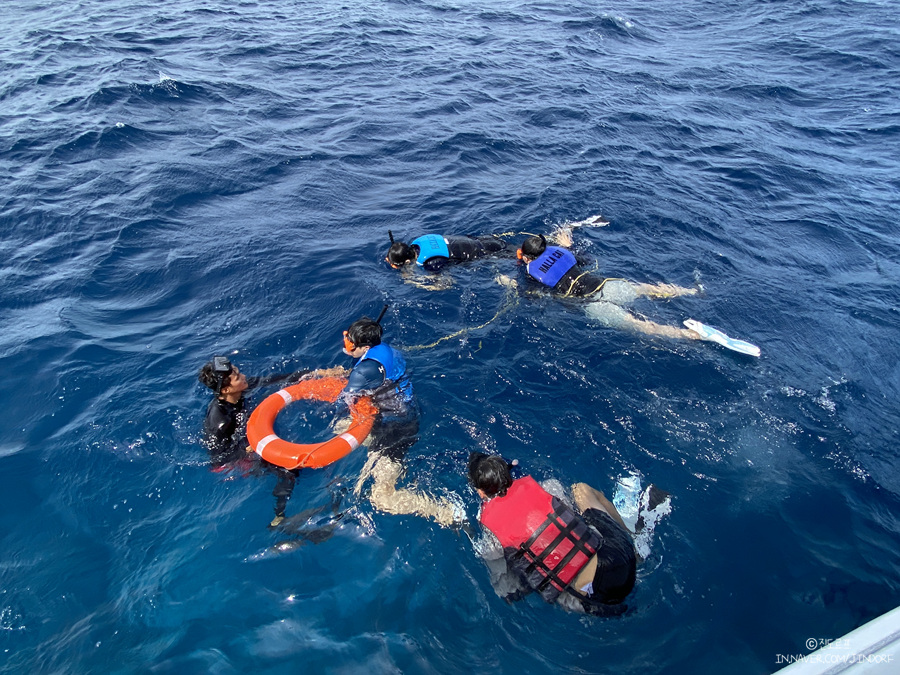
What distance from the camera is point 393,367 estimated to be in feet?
21.5

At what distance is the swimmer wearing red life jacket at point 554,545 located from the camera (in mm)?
4672

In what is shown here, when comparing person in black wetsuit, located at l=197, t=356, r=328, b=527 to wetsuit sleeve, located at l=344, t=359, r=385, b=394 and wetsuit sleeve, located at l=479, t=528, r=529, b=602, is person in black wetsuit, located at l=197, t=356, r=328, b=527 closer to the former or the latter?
wetsuit sleeve, located at l=344, t=359, r=385, b=394

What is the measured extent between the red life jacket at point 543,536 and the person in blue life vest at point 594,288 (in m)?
4.06

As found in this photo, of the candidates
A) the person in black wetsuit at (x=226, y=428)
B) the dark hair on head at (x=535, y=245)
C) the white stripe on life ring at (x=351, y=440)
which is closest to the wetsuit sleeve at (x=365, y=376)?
the white stripe on life ring at (x=351, y=440)

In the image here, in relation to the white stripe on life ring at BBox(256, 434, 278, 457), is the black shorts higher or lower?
higher

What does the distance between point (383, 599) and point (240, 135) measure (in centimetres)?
1255

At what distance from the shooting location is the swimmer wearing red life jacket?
4672mm

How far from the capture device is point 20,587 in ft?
17.1

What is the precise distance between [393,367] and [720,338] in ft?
15.3

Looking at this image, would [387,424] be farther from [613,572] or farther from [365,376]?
[613,572]

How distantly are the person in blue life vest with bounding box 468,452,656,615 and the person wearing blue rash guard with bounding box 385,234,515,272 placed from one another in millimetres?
4715

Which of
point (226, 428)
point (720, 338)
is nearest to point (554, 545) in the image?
point (226, 428)

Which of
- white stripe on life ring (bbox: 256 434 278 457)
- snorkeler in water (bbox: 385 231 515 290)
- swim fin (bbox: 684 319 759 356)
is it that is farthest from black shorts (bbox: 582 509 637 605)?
snorkeler in water (bbox: 385 231 515 290)

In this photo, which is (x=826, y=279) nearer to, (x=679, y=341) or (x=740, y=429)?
(x=679, y=341)
